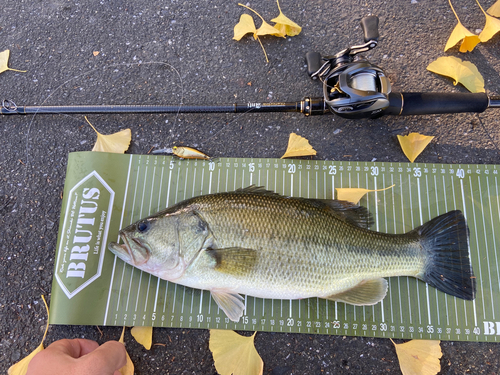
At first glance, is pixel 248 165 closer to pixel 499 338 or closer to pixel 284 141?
pixel 284 141

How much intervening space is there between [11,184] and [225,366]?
7.45ft

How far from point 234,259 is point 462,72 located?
2419mm

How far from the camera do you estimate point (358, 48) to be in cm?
189

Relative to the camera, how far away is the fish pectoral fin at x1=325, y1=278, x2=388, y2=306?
195 centimetres

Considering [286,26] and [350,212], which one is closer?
[350,212]

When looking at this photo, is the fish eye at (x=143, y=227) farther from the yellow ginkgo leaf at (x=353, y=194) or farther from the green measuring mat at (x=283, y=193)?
the yellow ginkgo leaf at (x=353, y=194)

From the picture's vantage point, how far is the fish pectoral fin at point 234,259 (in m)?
1.83

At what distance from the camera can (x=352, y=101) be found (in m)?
1.86

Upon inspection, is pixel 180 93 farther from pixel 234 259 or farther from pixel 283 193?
pixel 234 259

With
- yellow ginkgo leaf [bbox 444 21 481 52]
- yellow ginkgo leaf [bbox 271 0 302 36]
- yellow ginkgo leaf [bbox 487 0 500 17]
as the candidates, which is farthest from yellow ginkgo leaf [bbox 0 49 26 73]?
yellow ginkgo leaf [bbox 487 0 500 17]

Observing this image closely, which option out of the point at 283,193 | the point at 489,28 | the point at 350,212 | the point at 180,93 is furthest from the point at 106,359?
the point at 489,28

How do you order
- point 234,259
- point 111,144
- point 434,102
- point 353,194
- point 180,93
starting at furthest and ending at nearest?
point 180,93, point 111,144, point 353,194, point 434,102, point 234,259

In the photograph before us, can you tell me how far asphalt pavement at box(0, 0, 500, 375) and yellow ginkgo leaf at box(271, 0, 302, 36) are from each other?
0.06 meters

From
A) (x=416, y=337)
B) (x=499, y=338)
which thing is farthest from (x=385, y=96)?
(x=499, y=338)
